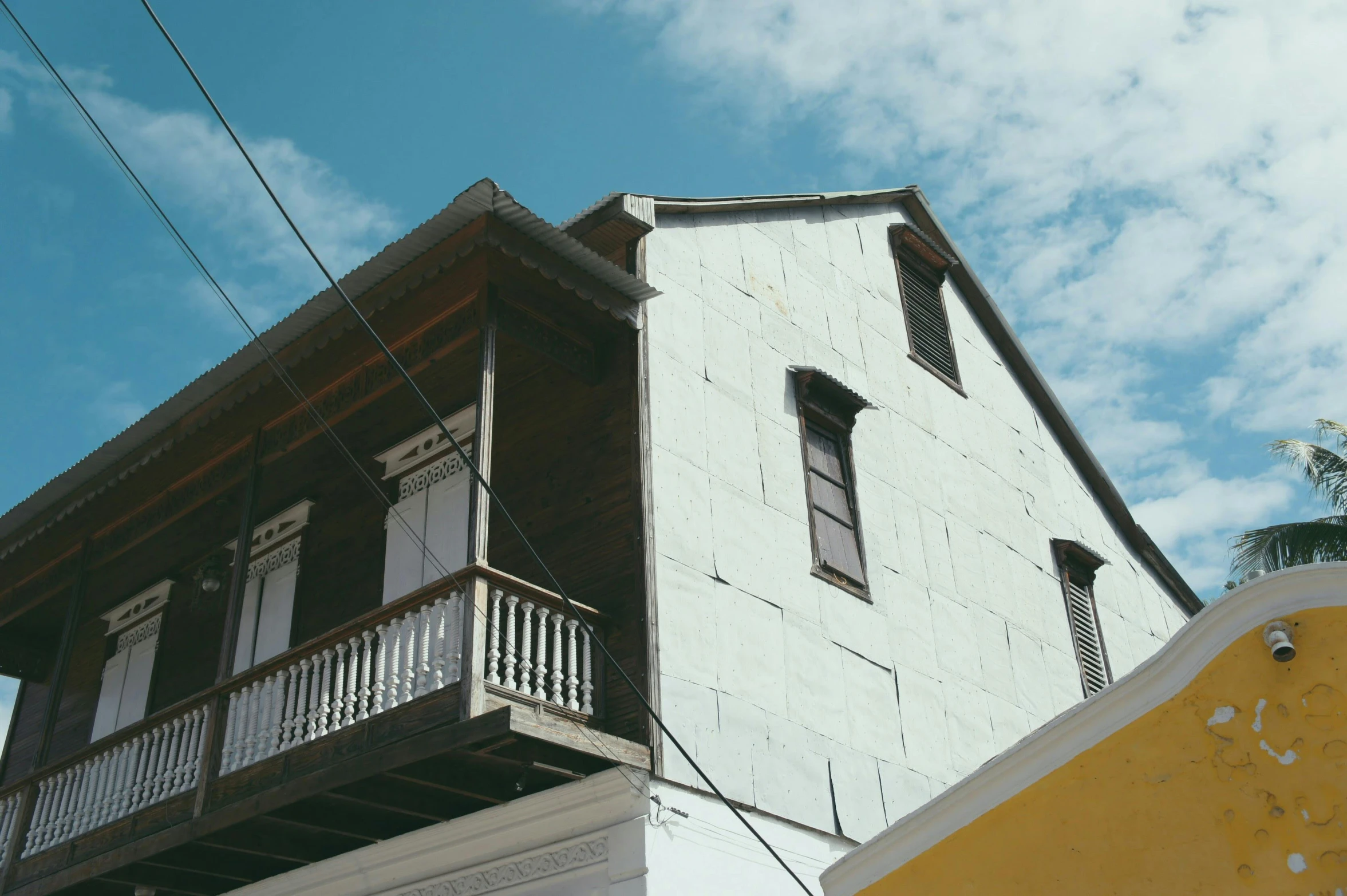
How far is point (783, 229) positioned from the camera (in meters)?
12.5

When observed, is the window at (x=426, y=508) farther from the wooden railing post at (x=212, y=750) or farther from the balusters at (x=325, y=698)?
the wooden railing post at (x=212, y=750)

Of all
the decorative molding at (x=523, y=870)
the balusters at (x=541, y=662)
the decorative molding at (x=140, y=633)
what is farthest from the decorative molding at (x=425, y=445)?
the decorative molding at (x=140, y=633)

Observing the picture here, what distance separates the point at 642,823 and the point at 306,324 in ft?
14.6

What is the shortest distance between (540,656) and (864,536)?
4.39 meters

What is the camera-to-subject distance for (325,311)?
29.3ft

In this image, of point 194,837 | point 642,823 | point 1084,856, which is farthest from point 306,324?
point 1084,856

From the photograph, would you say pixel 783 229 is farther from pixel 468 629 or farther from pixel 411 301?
pixel 468 629

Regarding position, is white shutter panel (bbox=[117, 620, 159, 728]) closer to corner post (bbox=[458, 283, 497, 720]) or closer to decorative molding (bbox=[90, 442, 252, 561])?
decorative molding (bbox=[90, 442, 252, 561])

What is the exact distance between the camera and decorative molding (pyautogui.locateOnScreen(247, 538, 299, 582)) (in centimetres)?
1193

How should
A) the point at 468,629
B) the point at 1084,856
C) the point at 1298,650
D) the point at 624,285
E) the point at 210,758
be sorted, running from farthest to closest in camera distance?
the point at 624,285
the point at 210,758
the point at 468,629
the point at 1084,856
the point at 1298,650

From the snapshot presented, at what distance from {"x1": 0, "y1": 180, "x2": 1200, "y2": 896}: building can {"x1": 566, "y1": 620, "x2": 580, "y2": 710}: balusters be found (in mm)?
59

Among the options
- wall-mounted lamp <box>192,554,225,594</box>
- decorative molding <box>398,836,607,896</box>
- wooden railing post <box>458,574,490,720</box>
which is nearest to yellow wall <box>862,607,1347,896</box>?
decorative molding <box>398,836,607,896</box>

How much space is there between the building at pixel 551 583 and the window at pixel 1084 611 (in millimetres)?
83

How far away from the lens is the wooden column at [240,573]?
8.98 metres
